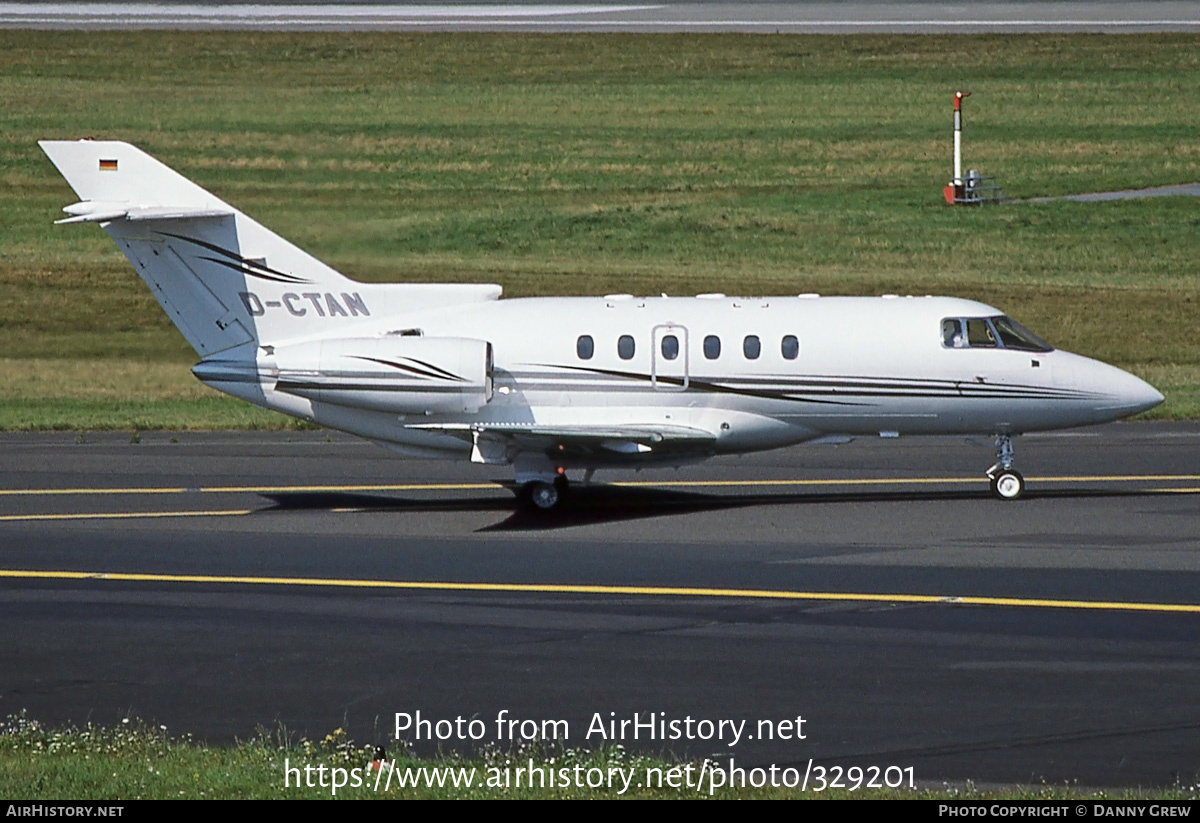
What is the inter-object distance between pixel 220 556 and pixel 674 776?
40.2 ft

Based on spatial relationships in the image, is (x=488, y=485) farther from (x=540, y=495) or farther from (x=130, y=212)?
(x=130, y=212)

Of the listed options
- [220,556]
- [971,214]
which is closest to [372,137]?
[971,214]

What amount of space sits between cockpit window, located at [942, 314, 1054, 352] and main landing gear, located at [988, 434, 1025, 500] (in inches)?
55.0

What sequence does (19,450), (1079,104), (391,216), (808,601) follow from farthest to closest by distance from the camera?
(1079,104) < (391,216) < (19,450) < (808,601)

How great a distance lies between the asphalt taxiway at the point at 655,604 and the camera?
48.8 feet

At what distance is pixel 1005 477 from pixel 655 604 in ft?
28.0

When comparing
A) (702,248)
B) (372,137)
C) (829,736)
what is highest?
(372,137)

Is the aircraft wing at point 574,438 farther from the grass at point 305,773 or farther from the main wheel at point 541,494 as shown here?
the grass at point 305,773

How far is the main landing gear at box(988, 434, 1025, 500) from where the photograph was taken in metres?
25.9

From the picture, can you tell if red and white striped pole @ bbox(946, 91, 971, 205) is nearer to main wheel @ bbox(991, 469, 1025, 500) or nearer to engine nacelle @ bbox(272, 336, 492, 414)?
main wheel @ bbox(991, 469, 1025, 500)

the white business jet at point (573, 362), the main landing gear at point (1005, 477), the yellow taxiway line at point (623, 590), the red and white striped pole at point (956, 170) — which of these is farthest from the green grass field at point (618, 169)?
the yellow taxiway line at point (623, 590)

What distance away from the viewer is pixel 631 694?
1554 cm

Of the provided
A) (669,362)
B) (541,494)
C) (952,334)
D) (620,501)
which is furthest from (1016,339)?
(541,494)

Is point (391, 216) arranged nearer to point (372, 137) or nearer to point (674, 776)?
point (372, 137)
